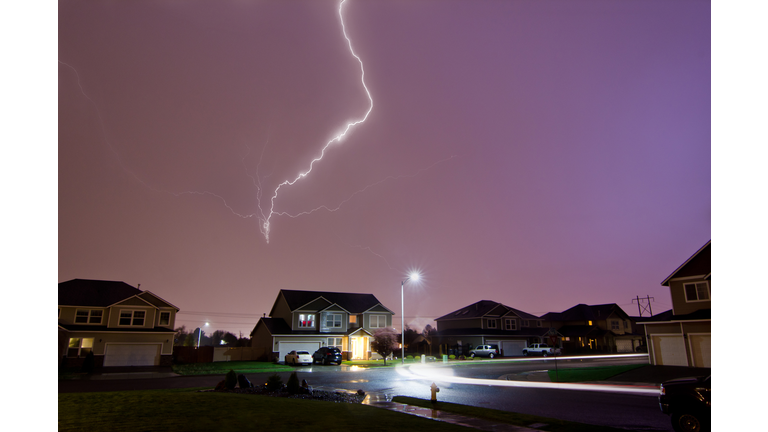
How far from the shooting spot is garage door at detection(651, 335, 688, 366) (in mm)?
28641

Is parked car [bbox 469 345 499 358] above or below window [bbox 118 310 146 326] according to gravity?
below

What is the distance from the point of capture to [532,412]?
13242 millimetres

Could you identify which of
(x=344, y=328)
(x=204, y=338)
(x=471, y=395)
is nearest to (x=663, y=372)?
(x=471, y=395)

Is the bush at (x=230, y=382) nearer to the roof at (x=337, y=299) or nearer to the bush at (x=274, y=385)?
the bush at (x=274, y=385)

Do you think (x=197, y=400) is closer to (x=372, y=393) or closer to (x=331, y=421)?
(x=331, y=421)

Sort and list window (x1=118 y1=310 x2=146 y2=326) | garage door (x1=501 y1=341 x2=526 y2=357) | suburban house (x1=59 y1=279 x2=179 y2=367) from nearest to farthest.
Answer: suburban house (x1=59 y1=279 x2=179 y2=367)
window (x1=118 y1=310 x2=146 y2=326)
garage door (x1=501 y1=341 x2=526 y2=357)

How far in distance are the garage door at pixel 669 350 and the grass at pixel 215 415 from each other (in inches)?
987

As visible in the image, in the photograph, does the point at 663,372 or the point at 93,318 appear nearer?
the point at 663,372

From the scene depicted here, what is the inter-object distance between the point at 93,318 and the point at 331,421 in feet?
126

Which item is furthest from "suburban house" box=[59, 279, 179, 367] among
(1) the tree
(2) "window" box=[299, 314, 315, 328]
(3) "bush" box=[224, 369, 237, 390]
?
(3) "bush" box=[224, 369, 237, 390]

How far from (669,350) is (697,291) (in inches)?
179

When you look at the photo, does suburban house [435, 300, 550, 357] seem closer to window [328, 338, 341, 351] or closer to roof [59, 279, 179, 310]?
window [328, 338, 341, 351]

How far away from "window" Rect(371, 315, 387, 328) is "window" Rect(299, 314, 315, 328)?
7.74 m

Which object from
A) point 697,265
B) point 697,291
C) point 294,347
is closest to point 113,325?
point 294,347
